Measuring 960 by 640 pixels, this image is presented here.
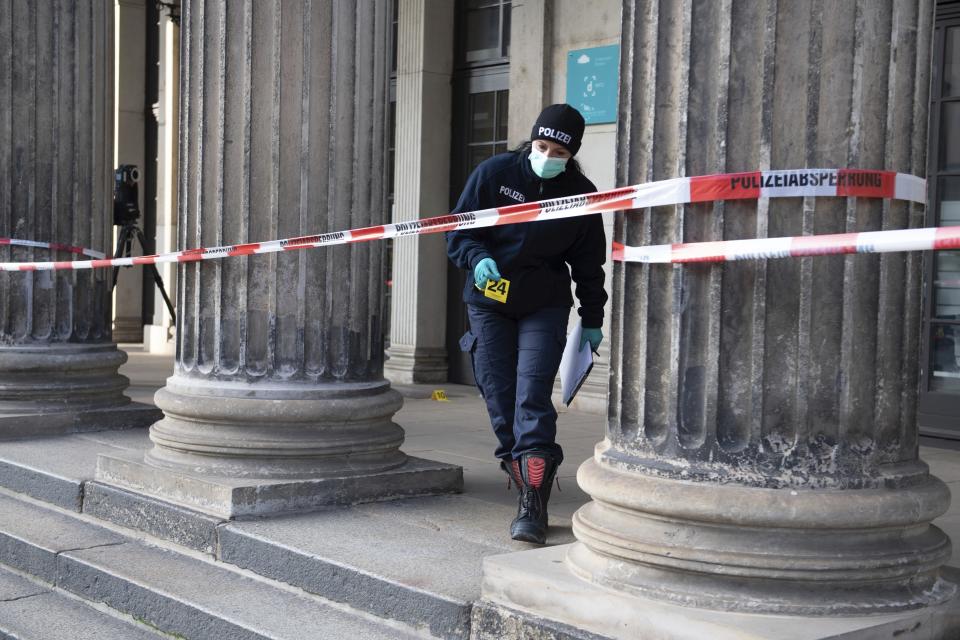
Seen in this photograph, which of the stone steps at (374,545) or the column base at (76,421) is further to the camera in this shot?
the column base at (76,421)

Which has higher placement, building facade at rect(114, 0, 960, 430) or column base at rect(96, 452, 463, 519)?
building facade at rect(114, 0, 960, 430)

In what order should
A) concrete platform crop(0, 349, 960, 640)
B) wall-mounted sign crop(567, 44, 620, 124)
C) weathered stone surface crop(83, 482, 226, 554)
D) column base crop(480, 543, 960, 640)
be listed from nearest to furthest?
1. column base crop(480, 543, 960, 640)
2. concrete platform crop(0, 349, 960, 640)
3. weathered stone surface crop(83, 482, 226, 554)
4. wall-mounted sign crop(567, 44, 620, 124)

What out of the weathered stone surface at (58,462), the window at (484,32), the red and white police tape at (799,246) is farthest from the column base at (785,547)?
the window at (484,32)

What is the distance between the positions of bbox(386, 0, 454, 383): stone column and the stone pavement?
17.2 inches

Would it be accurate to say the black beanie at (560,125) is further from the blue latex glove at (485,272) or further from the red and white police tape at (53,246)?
the red and white police tape at (53,246)

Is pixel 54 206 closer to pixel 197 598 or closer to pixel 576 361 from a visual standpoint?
pixel 197 598

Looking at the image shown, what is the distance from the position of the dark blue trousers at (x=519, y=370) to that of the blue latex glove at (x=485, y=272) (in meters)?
0.28

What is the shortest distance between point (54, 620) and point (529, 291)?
209 centimetres

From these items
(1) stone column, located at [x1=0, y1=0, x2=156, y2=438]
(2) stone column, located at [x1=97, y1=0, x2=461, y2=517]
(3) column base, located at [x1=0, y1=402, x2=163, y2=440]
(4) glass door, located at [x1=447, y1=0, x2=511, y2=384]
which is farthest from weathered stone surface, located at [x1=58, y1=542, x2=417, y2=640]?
(4) glass door, located at [x1=447, y1=0, x2=511, y2=384]

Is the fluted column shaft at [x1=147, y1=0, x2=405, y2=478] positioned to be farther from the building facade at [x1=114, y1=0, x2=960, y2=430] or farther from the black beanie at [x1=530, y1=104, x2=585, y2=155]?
the building facade at [x1=114, y1=0, x2=960, y2=430]

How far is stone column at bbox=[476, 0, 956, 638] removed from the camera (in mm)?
3070

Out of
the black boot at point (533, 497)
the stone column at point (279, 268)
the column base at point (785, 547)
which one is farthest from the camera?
the stone column at point (279, 268)

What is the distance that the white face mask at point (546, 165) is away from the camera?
4.48 metres

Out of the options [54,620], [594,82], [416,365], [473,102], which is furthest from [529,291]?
[473,102]
